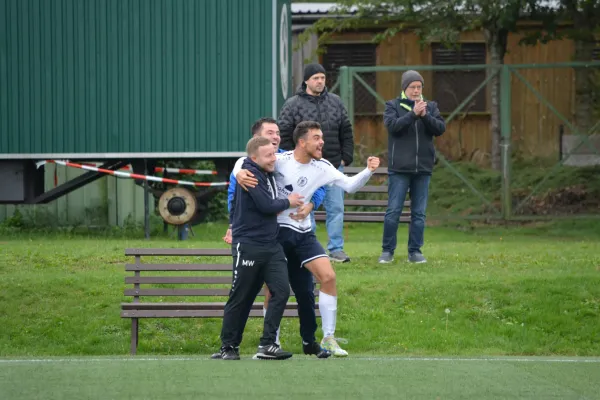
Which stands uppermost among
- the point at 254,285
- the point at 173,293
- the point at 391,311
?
the point at 254,285

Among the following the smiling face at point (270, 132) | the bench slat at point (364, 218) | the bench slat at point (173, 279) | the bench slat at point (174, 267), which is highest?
the smiling face at point (270, 132)

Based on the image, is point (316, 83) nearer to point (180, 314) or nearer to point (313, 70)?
point (313, 70)

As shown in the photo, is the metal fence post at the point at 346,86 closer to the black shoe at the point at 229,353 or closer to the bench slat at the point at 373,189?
the bench slat at the point at 373,189

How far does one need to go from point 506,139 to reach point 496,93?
282cm

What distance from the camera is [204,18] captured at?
17.9 metres

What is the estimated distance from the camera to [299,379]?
26.1ft

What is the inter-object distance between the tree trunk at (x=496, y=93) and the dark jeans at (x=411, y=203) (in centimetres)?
624

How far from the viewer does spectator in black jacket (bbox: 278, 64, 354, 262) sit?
12.5m

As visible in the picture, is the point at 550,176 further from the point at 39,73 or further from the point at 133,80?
the point at 39,73

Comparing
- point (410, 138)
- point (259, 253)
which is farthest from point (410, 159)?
point (259, 253)

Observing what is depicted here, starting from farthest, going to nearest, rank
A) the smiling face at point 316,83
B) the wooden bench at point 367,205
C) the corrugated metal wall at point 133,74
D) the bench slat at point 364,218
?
the corrugated metal wall at point 133,74 < the bench slat at point 364,218 < the wooden bench at point 367,205 < the smiling face at point 316,83

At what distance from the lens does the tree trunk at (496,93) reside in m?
20.0

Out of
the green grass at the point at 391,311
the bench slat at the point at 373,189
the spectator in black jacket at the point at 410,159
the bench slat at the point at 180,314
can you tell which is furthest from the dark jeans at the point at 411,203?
the bench slat at the point at 373,189

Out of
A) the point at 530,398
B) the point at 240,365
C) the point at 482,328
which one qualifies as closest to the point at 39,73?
the point at 482,328
